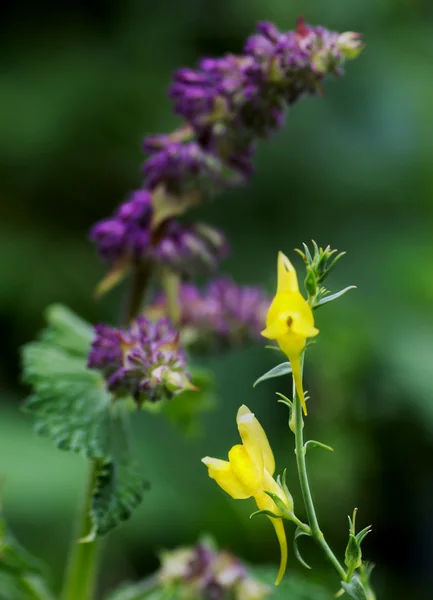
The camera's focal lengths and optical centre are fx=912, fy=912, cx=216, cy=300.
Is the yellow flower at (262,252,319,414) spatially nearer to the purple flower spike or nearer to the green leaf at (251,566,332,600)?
the purple flower spike

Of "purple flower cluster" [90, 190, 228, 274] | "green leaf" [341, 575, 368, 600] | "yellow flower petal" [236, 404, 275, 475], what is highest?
"purple flower cluster" [90, 190, 228, 274]

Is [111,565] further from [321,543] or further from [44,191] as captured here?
[321,543]

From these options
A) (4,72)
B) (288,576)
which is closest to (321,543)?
(288,576)

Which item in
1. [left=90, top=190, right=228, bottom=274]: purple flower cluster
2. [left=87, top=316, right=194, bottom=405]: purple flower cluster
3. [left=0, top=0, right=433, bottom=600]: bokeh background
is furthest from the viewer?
[left=0, top=0, right=433, bottom=600]: bokeh background

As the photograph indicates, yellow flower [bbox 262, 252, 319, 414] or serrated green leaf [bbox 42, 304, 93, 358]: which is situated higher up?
serrated green leaf [bbox 42, 304, 93, 358]

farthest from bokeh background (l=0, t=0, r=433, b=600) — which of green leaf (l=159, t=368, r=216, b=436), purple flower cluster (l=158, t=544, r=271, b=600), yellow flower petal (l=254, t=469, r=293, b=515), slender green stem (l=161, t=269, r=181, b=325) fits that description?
yellow flower petal (l=254, t=469, r=293, b=515)

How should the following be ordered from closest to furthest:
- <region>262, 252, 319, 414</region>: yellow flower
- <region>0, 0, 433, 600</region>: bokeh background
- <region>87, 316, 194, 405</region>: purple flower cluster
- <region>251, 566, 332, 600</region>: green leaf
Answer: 1. <region>262, 252, 319, 414</region>: yellow flower
2. <region>87, 316, 194, 405</region>: purple flower cluster
3. <region>251, 566, 332, 600</region>: green leaf
4. <region>0, 0, 433, 600</region>: bokeh background

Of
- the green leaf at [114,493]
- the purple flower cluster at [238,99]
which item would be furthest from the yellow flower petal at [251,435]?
the purple flower cluster at [238,99]

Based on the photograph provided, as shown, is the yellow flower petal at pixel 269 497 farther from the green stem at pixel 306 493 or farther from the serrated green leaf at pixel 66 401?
the serrated green leaf at pixel 66 401
